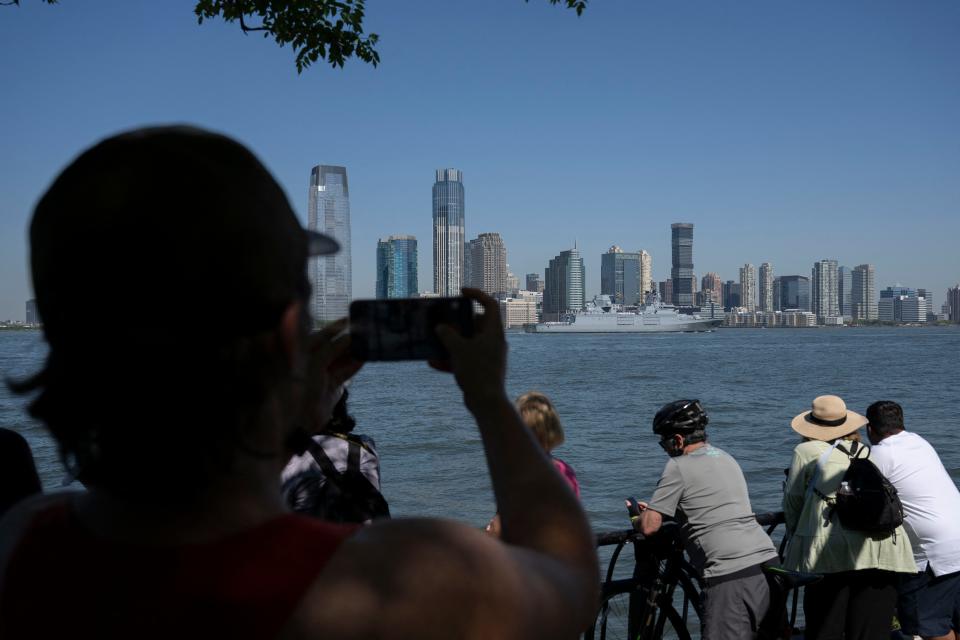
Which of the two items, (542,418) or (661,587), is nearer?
(542,418)

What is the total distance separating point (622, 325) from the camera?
139375mm

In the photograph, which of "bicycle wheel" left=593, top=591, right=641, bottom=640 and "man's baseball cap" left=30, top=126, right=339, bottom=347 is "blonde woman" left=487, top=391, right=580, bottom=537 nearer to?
"bicycle wheel" left=593, top=591, right=641, bottom=640

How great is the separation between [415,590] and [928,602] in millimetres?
5390

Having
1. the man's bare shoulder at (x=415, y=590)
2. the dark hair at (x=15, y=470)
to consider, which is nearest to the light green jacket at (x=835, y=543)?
the dark hair at (x=15, y=470)

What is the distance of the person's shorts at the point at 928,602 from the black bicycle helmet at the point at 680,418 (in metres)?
1.87

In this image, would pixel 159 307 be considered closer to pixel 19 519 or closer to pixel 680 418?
pixel 19 519

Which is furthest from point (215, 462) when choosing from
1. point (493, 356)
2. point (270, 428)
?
point (493, 356)

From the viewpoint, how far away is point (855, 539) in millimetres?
4742

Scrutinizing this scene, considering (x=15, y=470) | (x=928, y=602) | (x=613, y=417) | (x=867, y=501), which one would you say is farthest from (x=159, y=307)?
(x=613, y=417)

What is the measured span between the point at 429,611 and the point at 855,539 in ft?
15.0

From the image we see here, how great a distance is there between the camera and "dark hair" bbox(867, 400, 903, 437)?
515 centimetres

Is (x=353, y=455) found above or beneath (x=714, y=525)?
above

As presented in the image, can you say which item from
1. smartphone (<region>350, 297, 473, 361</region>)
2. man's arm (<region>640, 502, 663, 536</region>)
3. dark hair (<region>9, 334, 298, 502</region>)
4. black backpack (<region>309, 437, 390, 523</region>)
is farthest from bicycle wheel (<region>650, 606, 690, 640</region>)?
dark hair (<region>9, 334, 298, 502</region>)

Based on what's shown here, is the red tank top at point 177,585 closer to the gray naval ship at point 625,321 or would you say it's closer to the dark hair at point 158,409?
the dark hair at point 158,409
